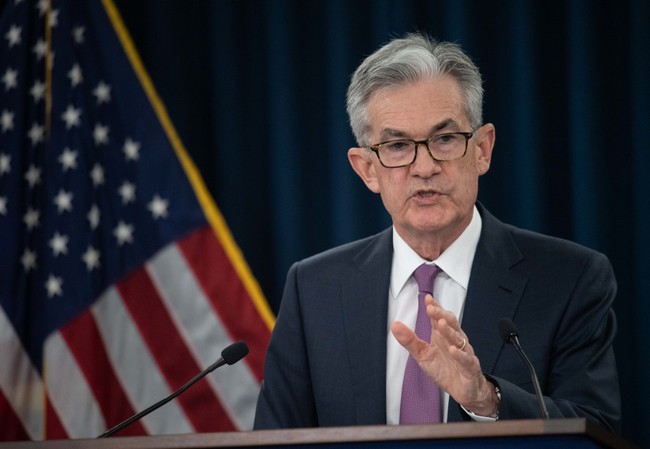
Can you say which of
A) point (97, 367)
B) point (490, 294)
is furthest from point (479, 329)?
point (97, 367)

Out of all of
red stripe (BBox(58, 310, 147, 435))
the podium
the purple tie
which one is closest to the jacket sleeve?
the purple tie

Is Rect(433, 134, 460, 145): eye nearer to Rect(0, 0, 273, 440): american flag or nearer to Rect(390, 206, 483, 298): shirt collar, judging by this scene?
Rect(390, 206, 483, 298): shirt collar

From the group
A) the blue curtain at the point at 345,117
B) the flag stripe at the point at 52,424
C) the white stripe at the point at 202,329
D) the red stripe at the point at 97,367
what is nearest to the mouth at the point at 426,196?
the blue curtain at the point at 345,117

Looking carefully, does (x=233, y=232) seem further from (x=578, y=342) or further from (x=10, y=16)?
(x=578, y=342)

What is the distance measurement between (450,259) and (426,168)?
25 cm

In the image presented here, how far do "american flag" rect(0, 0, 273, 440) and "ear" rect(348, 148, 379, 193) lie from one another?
110 centimetres

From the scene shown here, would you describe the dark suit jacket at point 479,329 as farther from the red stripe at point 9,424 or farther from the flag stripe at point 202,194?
the red stripe at point 9,424

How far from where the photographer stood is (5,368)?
3.61 m

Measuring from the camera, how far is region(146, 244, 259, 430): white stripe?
142 inches

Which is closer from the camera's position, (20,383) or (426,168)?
(426,168)

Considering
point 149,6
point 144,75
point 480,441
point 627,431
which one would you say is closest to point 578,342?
point 480,441

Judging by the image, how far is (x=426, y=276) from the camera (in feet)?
8.28

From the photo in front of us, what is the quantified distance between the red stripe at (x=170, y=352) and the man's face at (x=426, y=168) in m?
1.37

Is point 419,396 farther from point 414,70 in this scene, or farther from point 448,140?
point 414,70
